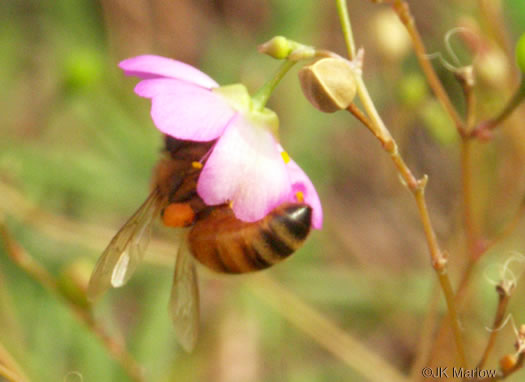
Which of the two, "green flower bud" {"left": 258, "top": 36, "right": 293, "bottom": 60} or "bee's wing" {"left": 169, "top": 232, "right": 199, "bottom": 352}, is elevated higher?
"green flower bud" {"left": 258, "top": 36, "right": 293, "bottom": 60}

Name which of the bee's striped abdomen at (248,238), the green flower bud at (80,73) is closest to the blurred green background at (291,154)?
the green flower bud at (80,73)

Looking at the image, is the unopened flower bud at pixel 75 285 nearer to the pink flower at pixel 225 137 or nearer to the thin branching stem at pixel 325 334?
the pink flower at pixel 225 137

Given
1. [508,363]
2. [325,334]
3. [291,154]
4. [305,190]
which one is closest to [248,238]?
[305,190]

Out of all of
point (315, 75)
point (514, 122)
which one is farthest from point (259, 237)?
point (514, 122)

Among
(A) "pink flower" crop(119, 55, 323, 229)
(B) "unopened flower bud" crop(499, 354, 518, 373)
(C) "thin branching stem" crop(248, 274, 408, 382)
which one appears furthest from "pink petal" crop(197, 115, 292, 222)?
(C) "thin branching stem" crop(248, 274, 408, 382)

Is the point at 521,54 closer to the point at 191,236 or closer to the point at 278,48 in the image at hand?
the point at 278,48

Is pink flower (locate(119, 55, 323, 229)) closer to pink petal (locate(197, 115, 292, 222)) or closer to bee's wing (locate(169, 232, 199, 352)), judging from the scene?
pink petal (locate(197, 115, 292, 222))
